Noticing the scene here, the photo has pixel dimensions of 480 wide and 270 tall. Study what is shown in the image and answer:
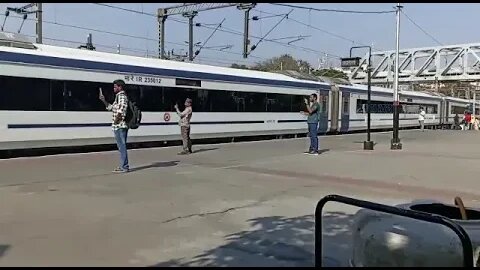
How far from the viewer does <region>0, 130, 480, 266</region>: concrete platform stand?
5668 mm

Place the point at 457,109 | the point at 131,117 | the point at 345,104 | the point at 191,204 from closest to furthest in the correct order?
1. the point at 191,204
2. the point at 131,117
3. the point at 345,104
4. the point at 457,109

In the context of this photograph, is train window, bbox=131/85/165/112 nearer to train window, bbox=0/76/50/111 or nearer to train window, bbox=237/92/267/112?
train window, bbox=0/76/50/111

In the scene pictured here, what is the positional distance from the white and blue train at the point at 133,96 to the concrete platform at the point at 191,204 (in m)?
1.34

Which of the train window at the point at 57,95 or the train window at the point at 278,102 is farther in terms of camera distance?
the train window at the point at 278,102

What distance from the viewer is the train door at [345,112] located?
3292 centimetres

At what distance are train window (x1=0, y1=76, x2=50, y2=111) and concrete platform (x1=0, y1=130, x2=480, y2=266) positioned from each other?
4.99 feet

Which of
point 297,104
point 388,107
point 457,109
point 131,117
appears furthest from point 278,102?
point 457,109

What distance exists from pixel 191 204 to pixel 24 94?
28.5 feet

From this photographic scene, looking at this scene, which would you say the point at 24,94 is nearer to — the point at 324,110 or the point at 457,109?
the point at 324,110

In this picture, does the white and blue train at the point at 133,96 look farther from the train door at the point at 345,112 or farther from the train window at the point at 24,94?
the train door at the point at 345,112

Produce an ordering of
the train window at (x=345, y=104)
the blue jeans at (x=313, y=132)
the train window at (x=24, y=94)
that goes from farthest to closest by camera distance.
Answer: the train window at (x=345, y=104)
the blue jeans at (x=313, y=132)
the train window at (x=24, y=94)

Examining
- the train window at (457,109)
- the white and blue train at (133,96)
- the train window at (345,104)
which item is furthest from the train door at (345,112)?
the train window at (457,109)

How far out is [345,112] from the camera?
3331 centimetres

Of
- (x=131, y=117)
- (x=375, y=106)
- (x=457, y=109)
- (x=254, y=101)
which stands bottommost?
(x=131, y=117)
